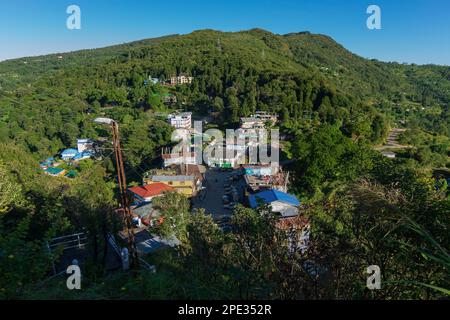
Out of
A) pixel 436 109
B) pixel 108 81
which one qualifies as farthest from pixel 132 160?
pixel 436 109

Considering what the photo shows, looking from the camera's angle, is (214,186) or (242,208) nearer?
(242,208)

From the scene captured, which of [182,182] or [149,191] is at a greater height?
[182,182]

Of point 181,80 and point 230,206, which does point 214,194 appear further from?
point 181,80

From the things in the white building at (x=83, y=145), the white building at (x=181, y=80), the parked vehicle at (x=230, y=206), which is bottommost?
the parked vehicle at (x=230, y=206)

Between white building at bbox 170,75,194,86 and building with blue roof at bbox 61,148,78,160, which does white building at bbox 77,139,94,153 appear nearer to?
building with blue roof at bbox 61,148,78,160

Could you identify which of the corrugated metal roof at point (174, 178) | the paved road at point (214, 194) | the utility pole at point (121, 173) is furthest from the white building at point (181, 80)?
the utility pole at point (121, 173)

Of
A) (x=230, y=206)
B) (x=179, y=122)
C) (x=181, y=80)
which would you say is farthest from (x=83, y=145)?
(x=181, y=80)

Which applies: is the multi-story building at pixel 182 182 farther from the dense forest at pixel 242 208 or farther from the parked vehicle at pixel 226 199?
the dense forest at pixel 242 208
